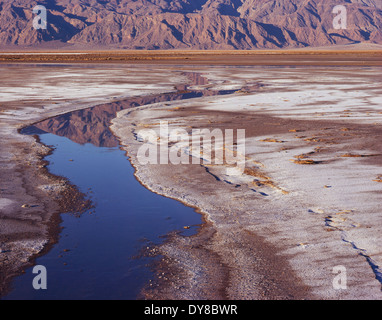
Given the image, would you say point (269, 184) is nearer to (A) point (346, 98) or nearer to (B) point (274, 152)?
(B) point (274, 152)

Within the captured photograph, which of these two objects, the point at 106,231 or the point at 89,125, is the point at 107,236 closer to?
the point at 106,231

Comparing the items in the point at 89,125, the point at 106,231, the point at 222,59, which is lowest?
the point at 222,59

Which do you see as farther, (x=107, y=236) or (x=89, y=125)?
(x=89, y=125)

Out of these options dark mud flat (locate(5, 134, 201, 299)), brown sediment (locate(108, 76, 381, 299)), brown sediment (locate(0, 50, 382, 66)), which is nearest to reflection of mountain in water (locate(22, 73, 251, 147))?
brown sediment (locate(108, 76, 381, 299))

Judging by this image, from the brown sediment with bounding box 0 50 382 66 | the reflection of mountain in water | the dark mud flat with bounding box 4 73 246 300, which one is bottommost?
the brown sediment with bounding box 0 50 382 66

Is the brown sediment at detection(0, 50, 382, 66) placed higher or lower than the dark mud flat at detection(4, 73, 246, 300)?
lower

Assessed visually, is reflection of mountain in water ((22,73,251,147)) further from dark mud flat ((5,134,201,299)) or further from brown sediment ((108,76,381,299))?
dark mud flat ((5,134,201,299))

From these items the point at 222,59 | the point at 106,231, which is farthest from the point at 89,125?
the point at 222,59

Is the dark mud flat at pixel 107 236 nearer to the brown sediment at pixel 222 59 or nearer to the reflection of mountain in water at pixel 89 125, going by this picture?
the reflection of mountain in water at pixel 89 125

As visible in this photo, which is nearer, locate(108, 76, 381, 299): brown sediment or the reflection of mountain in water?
locate(108, 76, 381, 299): brown sediment
